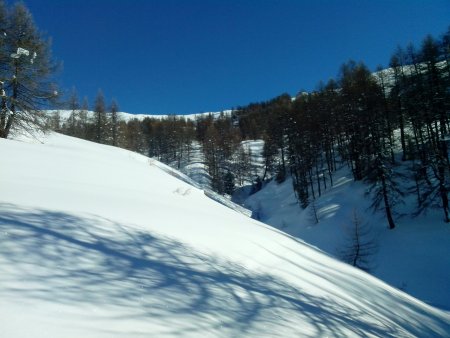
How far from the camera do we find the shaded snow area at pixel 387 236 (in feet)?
62.2

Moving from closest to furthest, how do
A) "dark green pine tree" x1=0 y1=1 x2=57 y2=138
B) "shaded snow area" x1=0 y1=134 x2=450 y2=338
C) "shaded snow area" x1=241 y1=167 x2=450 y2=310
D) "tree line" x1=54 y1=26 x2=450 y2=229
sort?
"shaded snow area" x1=0 y1=134 x2=450 y2=338
"dark green pine tree" x1=0 y1=1 x2=57 y2=138
"shaded snow area" x1=241 y1=167 x2=450 y2=310
"tree line" x1=54 y1=26 x2=450 y2=229

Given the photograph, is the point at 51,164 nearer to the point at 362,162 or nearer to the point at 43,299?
the point at 43,299

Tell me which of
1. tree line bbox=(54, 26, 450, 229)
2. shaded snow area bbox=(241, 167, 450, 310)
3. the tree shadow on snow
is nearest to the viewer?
the tree shadow on snow

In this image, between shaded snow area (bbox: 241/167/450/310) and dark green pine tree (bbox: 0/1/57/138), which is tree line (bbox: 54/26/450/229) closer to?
shaded snow area (bbox: 241/167/450/310)

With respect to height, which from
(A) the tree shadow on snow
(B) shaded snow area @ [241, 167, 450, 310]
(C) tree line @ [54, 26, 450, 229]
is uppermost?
(C) tree line @ [54, 26, 450, 229]

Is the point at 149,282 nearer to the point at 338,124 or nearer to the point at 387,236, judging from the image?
the point at 387,236

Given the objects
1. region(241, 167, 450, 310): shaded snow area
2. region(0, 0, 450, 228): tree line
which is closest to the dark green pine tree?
region(0, 0, 450, 228): tree line

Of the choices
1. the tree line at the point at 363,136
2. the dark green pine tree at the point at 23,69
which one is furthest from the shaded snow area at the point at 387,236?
the dark green pine tree at the point at 23,69

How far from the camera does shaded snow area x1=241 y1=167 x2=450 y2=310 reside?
19.0 metres

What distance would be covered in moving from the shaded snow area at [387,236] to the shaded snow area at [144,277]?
1016cm

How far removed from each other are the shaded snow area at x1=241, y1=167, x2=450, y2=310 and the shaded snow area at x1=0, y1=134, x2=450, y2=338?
1016cm

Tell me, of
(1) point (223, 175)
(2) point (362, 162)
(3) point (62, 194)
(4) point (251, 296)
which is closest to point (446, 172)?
(2) point (362, 162)

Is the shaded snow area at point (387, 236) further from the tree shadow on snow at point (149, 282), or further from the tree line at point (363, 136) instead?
Answer: the tree shadow on snow at point (149, 282)

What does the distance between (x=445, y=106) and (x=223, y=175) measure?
135 ft
